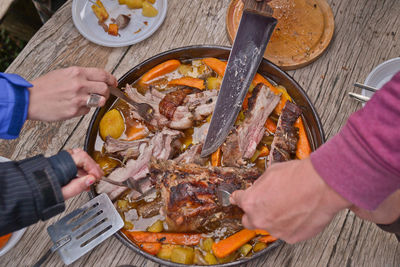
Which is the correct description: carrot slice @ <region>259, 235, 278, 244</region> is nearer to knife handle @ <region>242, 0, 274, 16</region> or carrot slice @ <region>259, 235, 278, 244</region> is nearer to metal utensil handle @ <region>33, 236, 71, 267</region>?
metal utensil handle @ <region>33, 236, 71, 267</region>

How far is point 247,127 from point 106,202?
103 centimetres

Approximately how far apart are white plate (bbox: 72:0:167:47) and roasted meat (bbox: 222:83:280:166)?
1.09 metres

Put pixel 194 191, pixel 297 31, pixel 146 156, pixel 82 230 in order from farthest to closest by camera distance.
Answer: pixel 297 31 → pixel 146 156 → pixel 82 230 → pixel 194 191

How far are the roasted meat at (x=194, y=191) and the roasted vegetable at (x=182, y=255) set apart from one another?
5.2 inches

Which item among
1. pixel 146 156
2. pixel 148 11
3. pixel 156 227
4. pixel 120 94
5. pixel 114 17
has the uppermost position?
pixel 148 11

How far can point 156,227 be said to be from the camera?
2158 mm

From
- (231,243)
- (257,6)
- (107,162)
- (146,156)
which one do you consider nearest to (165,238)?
(231,243)

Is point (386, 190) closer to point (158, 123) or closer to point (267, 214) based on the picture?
point (267, 214)

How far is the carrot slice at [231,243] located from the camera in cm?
206

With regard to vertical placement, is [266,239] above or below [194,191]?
below

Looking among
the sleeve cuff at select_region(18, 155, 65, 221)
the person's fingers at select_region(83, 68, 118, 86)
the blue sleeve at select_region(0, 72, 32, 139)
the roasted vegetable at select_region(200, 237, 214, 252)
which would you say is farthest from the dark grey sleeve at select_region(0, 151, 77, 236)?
the roasted vegetable at select_region(200, 237, 214, 252)

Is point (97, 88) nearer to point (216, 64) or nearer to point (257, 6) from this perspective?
point (216, 64)

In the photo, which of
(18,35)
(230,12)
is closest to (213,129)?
(230,12)

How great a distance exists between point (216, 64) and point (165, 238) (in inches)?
51.3
